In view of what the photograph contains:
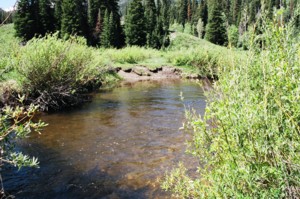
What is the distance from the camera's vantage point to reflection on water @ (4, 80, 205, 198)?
666 centimetres

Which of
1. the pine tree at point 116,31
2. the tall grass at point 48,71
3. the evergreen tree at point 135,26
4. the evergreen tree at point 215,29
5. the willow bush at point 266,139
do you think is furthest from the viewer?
the evergreen tree at point 215,29

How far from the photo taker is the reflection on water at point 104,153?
6.66 m

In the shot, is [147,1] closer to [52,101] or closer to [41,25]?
[41,25]

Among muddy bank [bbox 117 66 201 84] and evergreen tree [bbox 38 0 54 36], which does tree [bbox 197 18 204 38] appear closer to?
evergreen tree [bbox 38 0 54 36]

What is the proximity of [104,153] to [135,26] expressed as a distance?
4921 centimetres

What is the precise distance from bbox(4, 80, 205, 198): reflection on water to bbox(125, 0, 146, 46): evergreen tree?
4233 cm

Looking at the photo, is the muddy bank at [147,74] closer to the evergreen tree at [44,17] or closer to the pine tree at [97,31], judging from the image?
the pine tree at [97,31]

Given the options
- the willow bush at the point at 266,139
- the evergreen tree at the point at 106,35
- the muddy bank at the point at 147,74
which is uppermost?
the evergreen tree at the point at 106,35

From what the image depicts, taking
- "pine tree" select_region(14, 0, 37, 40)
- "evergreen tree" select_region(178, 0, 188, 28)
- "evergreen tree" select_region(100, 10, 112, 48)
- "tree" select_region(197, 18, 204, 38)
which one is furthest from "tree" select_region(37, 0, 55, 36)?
"evergreen tree" select_region(178, 0, 188, 28)

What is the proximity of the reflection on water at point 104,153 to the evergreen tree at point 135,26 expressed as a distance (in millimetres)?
42325

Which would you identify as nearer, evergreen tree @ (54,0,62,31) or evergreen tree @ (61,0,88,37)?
evergreen tree @ (61,0,88,37)

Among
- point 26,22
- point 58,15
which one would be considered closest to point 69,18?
point 58,15

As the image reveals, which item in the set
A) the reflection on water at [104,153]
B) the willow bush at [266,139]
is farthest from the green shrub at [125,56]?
the willow bush at [266,139]

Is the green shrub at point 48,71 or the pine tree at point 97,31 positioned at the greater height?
the pine tree at point 97,31
